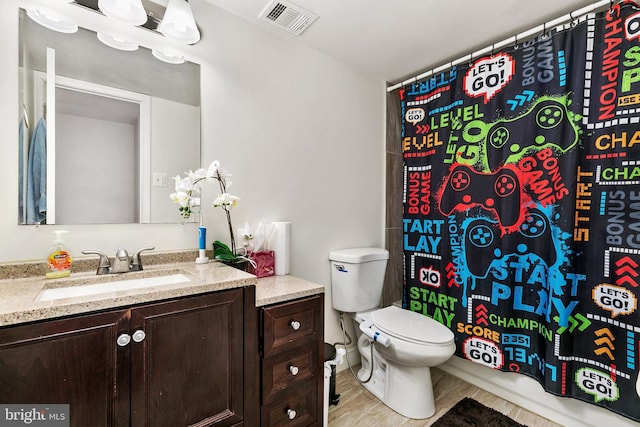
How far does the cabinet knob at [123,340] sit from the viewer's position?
90cm

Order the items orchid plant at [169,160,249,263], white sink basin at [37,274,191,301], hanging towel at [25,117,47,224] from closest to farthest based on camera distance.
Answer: white sink basin at [37,274,191,301] < hanging towel at [25,117,47,224] < orchid plant at [169,160,249,263]

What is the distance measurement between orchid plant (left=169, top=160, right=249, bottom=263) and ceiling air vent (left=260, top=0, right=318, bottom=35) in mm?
873

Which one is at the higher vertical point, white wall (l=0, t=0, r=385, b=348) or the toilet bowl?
white wall (l=0, t=0, r=385, b=348)

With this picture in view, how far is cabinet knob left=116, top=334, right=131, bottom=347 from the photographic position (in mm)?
901

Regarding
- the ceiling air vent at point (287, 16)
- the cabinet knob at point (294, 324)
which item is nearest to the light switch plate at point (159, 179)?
the cabinet knob at point (294, 324)

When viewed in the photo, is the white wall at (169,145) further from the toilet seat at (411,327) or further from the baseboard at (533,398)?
the baseboard at (533,398)

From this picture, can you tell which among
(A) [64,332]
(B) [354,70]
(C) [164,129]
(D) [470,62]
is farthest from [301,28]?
(A) [64,332]

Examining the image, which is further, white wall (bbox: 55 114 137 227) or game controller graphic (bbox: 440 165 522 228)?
game controller graphic (bbox: 440 165 522 228)

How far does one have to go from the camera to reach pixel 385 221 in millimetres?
2402

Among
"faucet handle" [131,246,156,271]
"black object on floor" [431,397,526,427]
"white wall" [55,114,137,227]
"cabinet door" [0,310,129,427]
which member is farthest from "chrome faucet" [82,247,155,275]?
"black object on floor" [431,397,526,427]

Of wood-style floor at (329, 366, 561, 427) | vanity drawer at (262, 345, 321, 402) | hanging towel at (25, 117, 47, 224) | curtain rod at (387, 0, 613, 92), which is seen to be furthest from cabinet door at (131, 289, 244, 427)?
curtain rod at (387, 0, 613, 92)

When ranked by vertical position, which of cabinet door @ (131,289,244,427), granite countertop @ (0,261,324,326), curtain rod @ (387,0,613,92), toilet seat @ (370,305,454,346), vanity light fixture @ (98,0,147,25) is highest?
curtain rod @ (387,0,613,92)

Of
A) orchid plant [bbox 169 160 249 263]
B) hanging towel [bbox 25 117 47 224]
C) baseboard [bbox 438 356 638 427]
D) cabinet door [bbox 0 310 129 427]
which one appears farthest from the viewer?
baseboard [bbox 438 356 638 427]

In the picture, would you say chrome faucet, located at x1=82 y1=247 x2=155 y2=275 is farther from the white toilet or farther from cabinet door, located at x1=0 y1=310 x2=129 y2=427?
the white toilet
